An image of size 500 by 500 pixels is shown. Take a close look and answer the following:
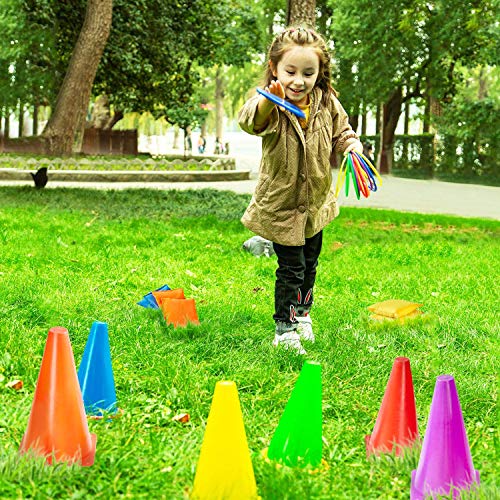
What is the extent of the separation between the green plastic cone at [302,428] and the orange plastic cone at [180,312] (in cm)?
161

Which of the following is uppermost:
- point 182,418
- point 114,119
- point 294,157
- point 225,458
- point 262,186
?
point 114,119

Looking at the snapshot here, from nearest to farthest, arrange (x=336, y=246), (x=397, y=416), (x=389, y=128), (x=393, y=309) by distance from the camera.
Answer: (x=397, y=416), (x=393, y=309), (x=336, y=246), (x=389, y=128)

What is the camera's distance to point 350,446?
272cm

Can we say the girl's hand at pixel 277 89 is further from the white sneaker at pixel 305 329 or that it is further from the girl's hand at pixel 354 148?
the white sneaker at pixel 305 329

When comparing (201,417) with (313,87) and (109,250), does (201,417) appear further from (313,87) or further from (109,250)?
(109,250)

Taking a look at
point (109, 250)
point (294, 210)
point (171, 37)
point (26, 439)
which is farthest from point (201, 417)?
point (171, 37)

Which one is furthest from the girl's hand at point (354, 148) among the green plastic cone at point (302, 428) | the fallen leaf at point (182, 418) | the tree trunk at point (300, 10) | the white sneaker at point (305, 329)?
the tree trunk at point (300, 10)

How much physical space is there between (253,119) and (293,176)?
39cm

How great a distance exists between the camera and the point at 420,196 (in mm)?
17438

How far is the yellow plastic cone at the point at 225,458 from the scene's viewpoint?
2199mm

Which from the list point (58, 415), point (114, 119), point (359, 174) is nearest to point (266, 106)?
point (359, 174)

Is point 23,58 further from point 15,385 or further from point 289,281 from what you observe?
point 15,385

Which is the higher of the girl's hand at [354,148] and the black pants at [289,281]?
the girl's hand at [354,148]

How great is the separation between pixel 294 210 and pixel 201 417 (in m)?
1.40
